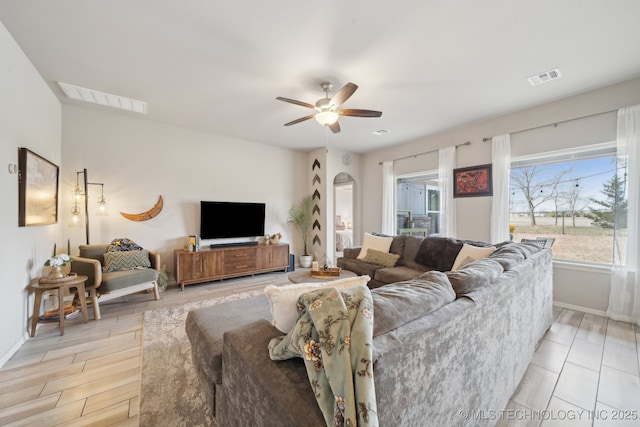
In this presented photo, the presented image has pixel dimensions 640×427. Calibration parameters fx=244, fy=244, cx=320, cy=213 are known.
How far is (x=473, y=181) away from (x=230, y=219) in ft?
14.8

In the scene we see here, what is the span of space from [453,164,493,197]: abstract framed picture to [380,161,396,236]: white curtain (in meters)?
1.38

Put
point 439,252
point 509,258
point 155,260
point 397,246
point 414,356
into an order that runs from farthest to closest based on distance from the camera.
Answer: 1. point 397,246
2. point 155,260
3. point 439,252
4. point 509,258
5. point 414,356

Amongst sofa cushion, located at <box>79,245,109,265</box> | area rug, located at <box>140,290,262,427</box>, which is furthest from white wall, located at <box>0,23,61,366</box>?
area rug, located at <box>140,290,262,427</box>

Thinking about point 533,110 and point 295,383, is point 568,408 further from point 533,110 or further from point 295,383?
point 533,110

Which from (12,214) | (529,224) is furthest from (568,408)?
(12,214)

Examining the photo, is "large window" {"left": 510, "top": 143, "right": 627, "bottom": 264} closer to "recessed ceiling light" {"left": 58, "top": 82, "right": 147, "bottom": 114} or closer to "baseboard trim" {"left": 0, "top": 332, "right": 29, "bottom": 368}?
"recessed ceiling light" {"left": 58, "top": 82, "right": 147, "bottom": 114}

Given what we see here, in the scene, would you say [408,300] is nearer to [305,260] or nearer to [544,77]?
[544,77]

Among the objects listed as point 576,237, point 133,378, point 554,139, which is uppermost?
point 554,139

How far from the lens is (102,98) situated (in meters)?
3.29

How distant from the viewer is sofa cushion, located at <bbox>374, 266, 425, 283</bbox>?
→ 3312 millimetres

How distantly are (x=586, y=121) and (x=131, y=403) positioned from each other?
5531 mm

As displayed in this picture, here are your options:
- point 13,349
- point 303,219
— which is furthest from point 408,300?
point 303,219

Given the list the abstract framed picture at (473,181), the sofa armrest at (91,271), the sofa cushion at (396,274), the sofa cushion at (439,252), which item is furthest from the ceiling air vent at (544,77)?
the sofa armrest at (91,271)

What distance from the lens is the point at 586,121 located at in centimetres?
314
